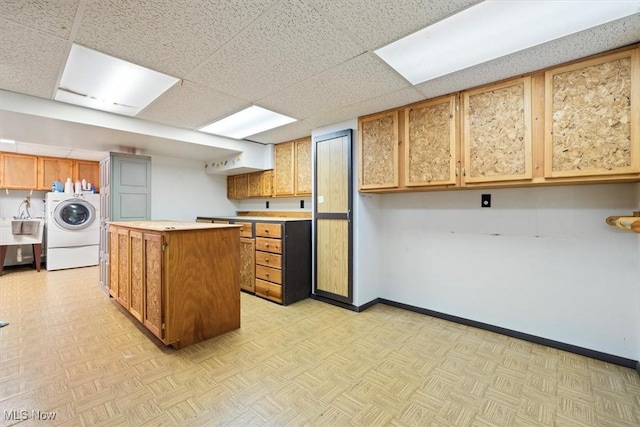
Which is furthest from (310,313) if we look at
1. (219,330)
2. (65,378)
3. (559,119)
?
(559,119)

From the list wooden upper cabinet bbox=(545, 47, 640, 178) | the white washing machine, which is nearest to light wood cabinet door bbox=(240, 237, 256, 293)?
wooden upper cabinet bbox=(545, 47, 640, 178)

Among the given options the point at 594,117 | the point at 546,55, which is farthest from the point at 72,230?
the point at 594,117

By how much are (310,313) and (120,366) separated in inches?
69.4

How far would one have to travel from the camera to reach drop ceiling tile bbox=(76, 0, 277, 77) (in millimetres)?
1515

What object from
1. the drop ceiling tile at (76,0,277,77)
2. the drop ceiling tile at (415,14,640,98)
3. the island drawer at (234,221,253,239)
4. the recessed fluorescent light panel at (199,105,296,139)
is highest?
the recessed fluorescent light panel at (199,105,296,139)

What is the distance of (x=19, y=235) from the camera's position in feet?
16.3

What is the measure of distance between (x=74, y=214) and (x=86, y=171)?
1031 millimetres

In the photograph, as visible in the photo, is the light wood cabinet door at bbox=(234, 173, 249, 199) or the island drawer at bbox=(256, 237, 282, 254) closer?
the island drawer at bbox=(256, 237, 282, 254)

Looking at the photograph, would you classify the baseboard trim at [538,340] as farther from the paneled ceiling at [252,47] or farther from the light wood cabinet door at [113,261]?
the light wood cabinet door at [113,261]

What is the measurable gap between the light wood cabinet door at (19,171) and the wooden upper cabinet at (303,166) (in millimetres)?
5050

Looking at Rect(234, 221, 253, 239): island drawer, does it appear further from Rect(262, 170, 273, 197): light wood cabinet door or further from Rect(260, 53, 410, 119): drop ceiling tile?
Rect(260, 53, 410, 119): drop ceiling tile

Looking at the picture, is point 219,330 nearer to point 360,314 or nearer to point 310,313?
point 310,313

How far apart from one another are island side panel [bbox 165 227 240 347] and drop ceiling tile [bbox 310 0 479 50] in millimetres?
1921

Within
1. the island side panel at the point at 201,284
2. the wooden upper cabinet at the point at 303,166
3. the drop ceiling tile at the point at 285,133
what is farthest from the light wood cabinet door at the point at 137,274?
the wooden upper cabinet at the point at 303,166
